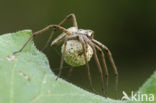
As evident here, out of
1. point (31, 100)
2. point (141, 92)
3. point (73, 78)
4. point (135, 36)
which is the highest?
point (31, 100)

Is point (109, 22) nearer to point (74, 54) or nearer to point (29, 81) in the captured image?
point (74, 54)

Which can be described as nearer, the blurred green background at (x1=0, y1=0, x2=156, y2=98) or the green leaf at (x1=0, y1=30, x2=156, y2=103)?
the green leaf at (x1=0, y1=30, x2=156, y2=103)

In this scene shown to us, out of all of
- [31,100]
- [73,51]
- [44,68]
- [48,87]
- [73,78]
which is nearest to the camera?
[31,100]

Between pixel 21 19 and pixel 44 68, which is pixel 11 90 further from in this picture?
pixel 21 19

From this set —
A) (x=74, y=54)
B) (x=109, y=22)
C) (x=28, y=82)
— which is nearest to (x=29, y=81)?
(x=28, y=82)

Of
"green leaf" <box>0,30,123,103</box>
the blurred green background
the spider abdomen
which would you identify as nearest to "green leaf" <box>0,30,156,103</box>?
"green leaf" <box>0,30,123,103</box>

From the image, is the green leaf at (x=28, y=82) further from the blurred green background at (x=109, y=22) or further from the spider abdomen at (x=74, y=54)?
the blurred green background at (x=109, y=22)

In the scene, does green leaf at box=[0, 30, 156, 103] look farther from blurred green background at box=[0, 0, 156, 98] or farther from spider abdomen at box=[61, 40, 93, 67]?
blurred green background at box=[0, 0, 156, 98]

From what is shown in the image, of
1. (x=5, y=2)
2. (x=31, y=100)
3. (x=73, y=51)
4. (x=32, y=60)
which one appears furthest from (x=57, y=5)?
(x=31, y=100)
